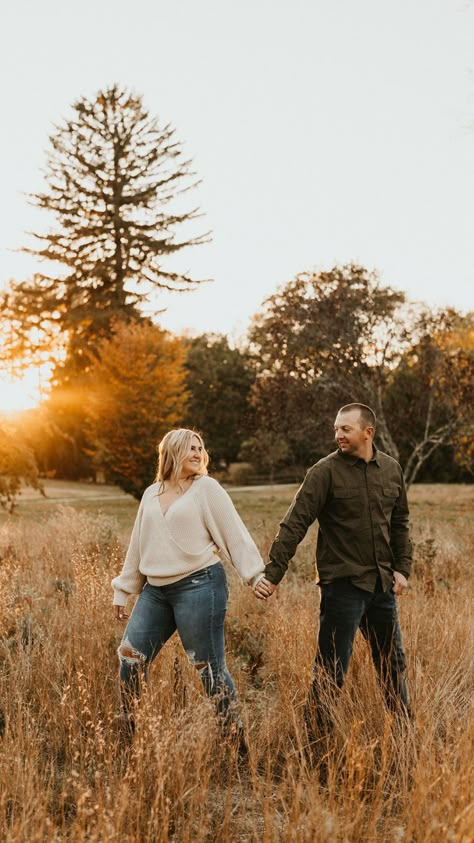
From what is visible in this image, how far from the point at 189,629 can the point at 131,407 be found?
67.8 feet

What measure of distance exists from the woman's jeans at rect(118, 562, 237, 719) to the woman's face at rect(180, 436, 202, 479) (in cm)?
49

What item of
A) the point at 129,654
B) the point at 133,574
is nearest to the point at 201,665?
the point at 129,654

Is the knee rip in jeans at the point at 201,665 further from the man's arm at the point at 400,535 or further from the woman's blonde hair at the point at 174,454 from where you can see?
the man's arm at the point at 400,535

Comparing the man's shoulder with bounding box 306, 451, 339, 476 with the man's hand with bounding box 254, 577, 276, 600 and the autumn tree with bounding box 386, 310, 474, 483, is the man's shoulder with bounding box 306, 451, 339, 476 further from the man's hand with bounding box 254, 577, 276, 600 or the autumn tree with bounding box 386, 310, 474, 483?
the autumn tree with bounding box 386, 310, 474, 483

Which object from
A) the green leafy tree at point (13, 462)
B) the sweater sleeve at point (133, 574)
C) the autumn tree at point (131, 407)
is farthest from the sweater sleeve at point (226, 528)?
the autumn tree at point (131, 407)

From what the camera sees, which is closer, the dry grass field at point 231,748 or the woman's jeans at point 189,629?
the dry grass field at point 231,748

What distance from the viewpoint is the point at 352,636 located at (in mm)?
3877

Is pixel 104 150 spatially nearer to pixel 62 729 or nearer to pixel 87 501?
pixel 87 501

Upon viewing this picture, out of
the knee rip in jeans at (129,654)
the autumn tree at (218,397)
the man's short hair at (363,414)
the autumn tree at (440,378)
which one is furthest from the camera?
the autumn tree at (218,397)

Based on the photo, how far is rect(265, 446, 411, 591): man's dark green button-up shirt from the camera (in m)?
3.92

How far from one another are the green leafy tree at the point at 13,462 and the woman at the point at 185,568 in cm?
872

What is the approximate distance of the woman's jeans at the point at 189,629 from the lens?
11.9 feet

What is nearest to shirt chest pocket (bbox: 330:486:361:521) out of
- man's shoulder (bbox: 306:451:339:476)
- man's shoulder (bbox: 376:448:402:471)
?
man's shoulder (bbox: 306:451:339:476)

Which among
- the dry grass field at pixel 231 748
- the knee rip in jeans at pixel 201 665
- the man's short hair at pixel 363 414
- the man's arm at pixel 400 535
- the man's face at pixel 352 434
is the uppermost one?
the man's short hair at pixel 363 414
